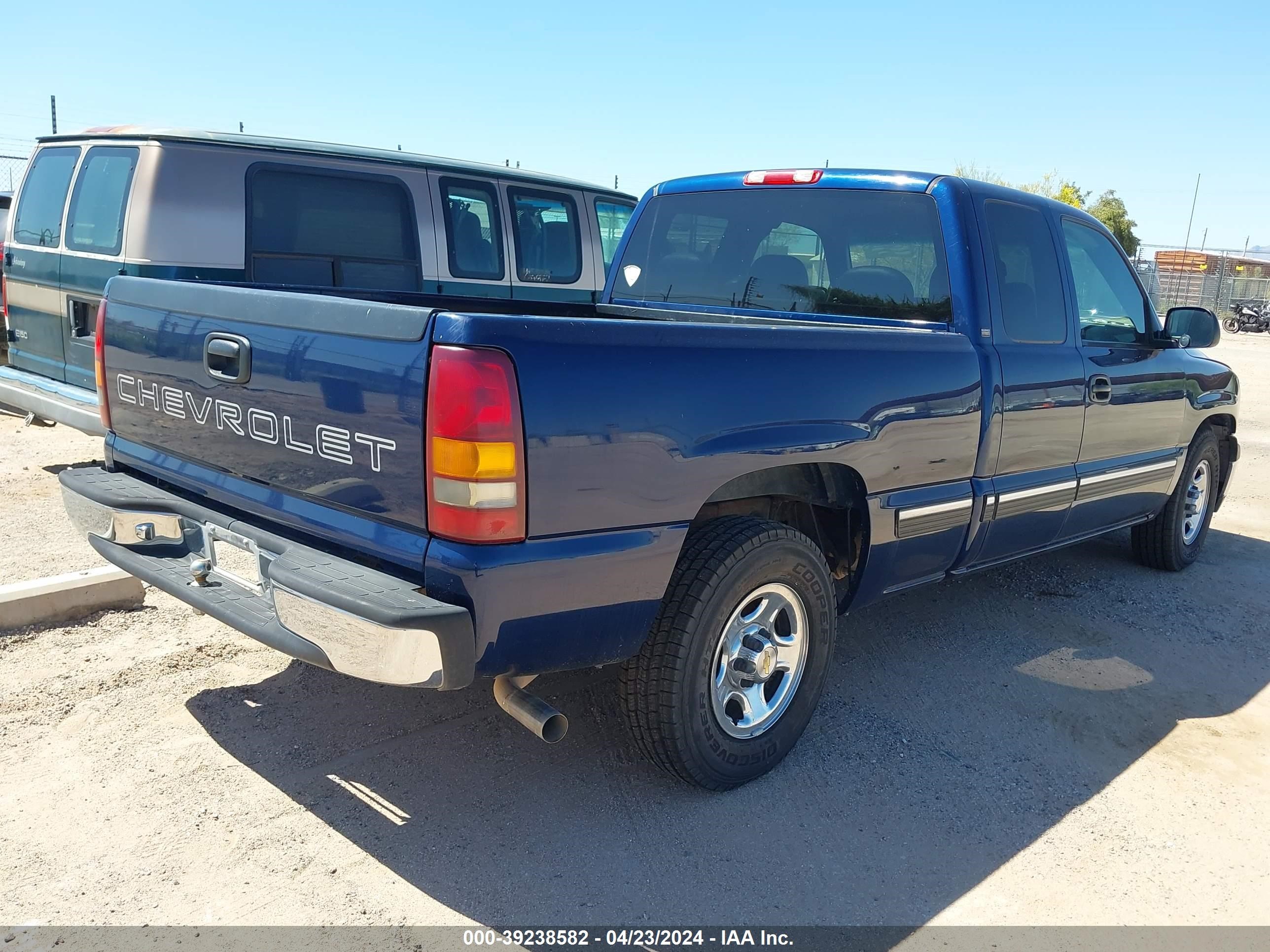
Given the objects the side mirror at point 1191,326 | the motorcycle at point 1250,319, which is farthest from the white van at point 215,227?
the motorcycle at point 1250,319

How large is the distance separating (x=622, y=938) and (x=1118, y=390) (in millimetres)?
3407

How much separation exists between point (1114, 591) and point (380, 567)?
14.0ft

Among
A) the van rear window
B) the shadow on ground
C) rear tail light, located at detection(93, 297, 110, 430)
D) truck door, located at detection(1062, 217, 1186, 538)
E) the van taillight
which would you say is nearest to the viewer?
the van taillight

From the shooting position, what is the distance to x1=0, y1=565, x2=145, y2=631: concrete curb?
3965 millimetres

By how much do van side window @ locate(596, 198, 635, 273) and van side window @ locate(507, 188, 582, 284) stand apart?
322 mm

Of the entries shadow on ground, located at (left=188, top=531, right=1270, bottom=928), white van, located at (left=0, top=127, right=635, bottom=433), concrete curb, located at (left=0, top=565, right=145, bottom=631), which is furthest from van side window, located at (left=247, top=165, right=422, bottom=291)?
shadow on ground, located at (left=188, top=531, right=1270, bottom=928)

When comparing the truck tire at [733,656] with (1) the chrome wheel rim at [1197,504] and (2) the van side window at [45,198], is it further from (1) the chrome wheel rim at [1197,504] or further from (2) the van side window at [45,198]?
(2) the van side window at [45,198]

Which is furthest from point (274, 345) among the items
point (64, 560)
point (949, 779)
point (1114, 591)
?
point (1114, 591)

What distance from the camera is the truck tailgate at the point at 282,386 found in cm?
246

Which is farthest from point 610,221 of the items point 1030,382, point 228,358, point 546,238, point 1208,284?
point 1208,284

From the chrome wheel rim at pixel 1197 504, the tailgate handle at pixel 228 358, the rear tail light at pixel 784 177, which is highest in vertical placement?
the rear tail light at pixel 784 177

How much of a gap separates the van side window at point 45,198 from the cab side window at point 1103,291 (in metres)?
5.84

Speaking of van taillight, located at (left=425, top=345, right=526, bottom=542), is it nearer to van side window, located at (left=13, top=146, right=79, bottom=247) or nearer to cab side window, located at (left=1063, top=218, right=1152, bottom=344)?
cab side window, located at (left=1063, top=218, right=1152, bottom=344)

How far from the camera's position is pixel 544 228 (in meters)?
8.23
